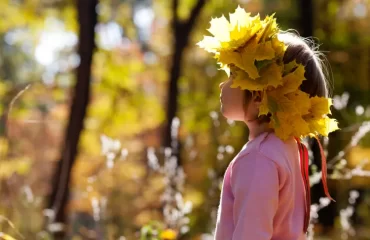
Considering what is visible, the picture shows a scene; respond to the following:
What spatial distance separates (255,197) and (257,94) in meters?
0.34

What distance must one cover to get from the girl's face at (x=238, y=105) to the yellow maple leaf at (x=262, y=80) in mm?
70

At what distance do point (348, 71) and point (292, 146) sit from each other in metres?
9.79

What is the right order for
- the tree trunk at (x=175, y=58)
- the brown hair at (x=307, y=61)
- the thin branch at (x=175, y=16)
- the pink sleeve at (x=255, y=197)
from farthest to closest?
the thin branch at (x=175, y=16), the tree trunk at (x=175, y=58), the brown hair at (x=307, y=61), the pink sleeve at (x=255, y=197)

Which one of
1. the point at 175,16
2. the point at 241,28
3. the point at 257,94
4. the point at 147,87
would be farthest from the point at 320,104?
the point at 147,87

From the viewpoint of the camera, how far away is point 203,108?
11.7m

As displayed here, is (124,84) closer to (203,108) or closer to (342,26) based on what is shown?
(203,108)

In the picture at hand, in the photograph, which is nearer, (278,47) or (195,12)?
(278,47)

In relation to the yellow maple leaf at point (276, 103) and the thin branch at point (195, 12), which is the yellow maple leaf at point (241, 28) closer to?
the yellow maple leaf at point (276, 103)

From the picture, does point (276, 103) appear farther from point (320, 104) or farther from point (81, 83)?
point (81, 83)

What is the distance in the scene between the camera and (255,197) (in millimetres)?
1745

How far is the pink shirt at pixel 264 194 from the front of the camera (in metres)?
1.75

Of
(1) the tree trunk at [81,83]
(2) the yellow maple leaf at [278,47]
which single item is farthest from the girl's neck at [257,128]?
(1) the tree trunk at [81,83]

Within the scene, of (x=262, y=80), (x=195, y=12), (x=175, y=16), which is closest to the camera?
(x=262, y=80)

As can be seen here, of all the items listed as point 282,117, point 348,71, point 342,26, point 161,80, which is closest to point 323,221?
point 348,71
